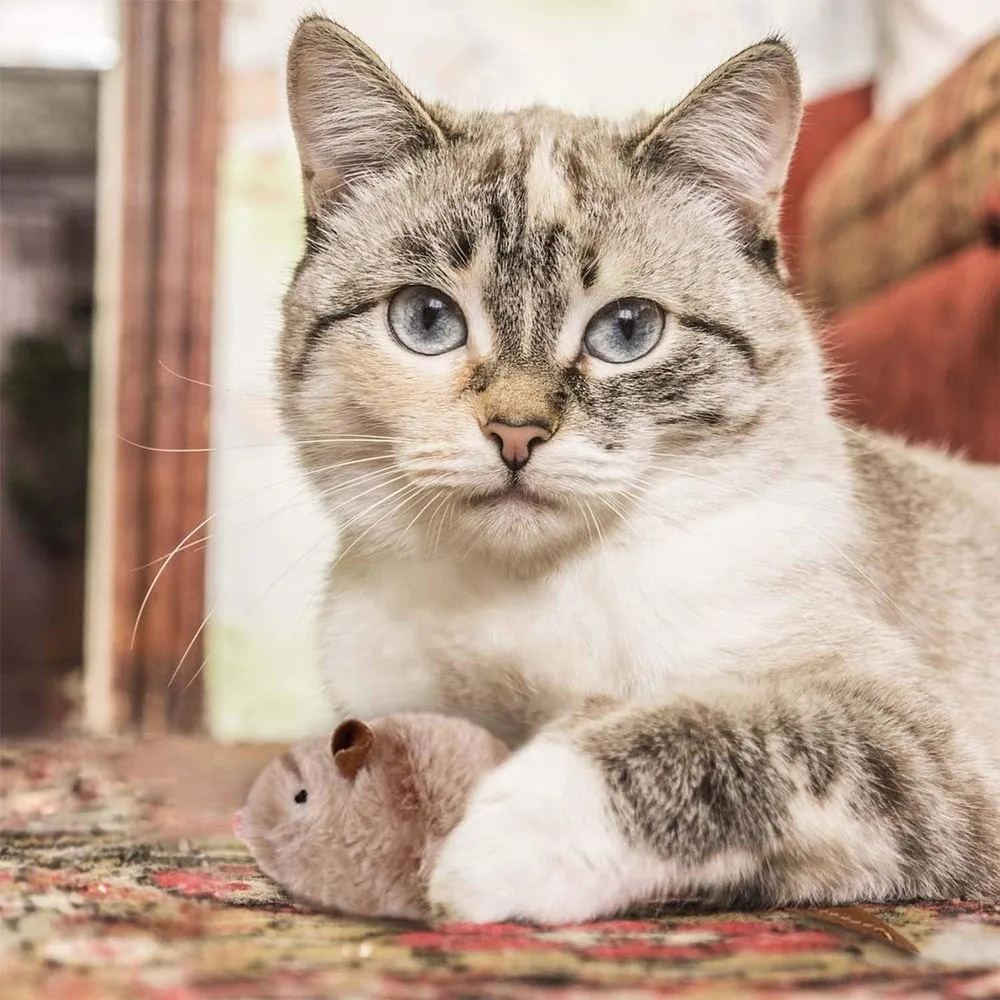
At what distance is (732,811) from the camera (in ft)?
2.82

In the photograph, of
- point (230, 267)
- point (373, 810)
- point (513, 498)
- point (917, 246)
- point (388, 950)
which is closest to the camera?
point (388, 950)

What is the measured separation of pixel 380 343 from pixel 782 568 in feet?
1.50

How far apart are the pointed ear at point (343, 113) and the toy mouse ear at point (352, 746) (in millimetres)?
588

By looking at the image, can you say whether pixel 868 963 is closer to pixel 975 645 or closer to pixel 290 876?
pixel 290 876

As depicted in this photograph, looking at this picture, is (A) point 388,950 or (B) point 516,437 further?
(B) point 516,437

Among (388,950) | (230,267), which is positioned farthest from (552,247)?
(230,267)

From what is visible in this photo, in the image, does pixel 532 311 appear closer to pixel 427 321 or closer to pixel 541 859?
pixel 427 321

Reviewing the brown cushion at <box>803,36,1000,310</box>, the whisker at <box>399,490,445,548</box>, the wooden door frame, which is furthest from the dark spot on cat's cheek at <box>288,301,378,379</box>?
the wooden door frame

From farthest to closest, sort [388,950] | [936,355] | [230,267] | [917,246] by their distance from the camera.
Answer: [230,267], [917,246], [936,355], [388,950]

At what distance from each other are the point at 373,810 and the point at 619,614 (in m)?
0.31

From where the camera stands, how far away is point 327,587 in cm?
129

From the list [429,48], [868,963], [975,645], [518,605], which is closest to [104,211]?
[429,48]

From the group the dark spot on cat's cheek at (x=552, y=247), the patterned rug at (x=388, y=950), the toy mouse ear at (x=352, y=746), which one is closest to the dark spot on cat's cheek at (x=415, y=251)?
the dark spot on cat's cheek at (x=552, y=247)

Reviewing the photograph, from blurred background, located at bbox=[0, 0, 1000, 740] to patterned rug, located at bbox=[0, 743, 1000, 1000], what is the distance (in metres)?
0.45
